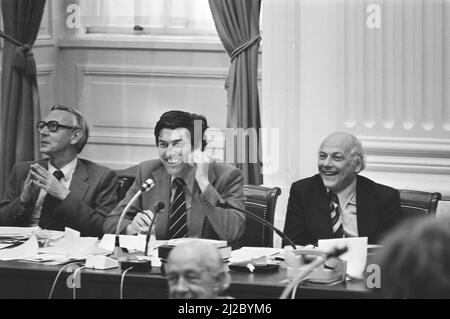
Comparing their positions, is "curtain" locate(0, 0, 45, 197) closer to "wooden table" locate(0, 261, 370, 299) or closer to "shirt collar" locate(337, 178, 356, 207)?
"wooden table" locate(0, 261, 370, 299)

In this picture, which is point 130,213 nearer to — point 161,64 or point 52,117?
point 52,117

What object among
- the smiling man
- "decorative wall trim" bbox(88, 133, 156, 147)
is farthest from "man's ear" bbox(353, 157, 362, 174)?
"decorative wall trim" bbox(88, 133, 156, 147)

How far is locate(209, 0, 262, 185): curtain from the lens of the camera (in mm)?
6301

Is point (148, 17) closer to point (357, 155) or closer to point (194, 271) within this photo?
point (357, 155)

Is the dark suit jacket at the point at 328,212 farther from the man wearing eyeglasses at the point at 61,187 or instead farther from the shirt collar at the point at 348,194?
the man wearing eyeglasses at the point at 61,187

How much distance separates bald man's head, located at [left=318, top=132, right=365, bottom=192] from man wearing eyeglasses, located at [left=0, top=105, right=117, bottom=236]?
45.2 inches

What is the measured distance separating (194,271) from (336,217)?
1813 millimetres

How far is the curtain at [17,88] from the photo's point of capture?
6789mm

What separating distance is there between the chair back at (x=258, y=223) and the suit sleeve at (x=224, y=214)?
0.15 meters

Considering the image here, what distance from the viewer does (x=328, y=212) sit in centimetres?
482

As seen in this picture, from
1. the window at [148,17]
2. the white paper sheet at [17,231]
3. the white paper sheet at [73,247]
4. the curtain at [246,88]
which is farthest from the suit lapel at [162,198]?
the window at [148,17]

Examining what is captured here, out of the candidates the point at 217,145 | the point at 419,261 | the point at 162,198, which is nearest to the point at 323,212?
the point at 162,198

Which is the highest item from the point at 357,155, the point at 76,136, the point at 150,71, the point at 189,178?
the point at 150,71

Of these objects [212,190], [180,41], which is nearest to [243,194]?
[212,190]
